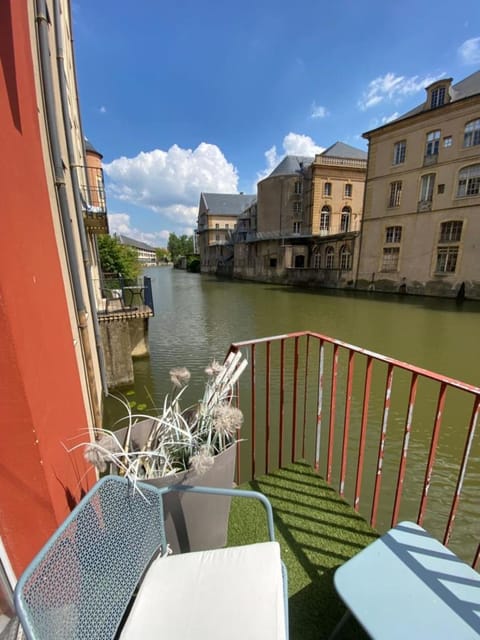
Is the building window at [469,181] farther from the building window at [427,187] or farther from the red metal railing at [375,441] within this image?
the red metal railing at [375,441]

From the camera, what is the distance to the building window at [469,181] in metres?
14.6

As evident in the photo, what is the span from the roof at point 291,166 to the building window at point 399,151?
473 inches

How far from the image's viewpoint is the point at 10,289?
901 millimetres

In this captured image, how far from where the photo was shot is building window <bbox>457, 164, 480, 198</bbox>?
14.6 metres

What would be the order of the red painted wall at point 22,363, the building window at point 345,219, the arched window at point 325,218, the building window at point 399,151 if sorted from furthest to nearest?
the building window at point 345,219 → the arched window at point 325,218 → the building window at point 399,151 → the red painted wall at point 22,363

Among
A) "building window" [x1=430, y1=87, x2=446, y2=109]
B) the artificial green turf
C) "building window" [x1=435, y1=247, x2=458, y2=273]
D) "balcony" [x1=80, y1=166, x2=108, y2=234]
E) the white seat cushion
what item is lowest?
the artificial green turf

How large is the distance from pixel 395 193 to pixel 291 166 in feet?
46.8

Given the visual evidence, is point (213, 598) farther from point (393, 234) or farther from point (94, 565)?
point (393, 234)

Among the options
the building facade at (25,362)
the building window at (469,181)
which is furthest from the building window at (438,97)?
the building facade at (25,362)

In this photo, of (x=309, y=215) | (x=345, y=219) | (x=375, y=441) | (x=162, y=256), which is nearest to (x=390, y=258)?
(x=345, y=219)

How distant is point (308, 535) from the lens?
1751 millimetres

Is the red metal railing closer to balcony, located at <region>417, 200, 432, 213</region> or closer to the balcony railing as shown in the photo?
balcony, located at <region>417, 200, 432, 213</region>

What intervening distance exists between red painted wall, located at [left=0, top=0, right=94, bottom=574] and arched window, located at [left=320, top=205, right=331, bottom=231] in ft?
90.2

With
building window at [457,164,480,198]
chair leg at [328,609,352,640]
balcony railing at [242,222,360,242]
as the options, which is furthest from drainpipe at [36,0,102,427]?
balcony railing at [242,222,360,242]
